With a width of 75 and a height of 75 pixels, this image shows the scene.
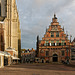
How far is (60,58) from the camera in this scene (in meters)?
45.3

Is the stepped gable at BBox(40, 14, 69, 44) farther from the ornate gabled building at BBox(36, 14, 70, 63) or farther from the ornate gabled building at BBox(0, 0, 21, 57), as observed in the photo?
the ornate gabled building at BBox(0, 0, 21, 57)

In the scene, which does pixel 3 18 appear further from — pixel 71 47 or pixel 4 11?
pixel 71 47

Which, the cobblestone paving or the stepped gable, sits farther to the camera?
the stepped gable

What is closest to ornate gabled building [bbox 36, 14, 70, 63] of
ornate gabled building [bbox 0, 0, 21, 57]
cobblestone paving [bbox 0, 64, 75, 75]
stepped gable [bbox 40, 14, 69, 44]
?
stepped gable [bbox 40, 14, 69, 44]

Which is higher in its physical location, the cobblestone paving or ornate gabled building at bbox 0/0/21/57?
ornate gabled building at bbox 0/0/21/57

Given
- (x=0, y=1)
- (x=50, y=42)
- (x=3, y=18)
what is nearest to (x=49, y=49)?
(x=50, y=42)

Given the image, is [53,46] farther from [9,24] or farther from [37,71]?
[37,71]

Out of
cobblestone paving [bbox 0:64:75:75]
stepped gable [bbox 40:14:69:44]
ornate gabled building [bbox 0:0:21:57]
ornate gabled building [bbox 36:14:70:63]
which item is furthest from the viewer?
ornate gabled building [bbox 0:0:21:57]

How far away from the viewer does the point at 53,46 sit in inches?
1810

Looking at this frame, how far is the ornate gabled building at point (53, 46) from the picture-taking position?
45.5 metres

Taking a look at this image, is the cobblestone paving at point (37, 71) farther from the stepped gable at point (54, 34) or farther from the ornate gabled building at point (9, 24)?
the ornate gabled building at point (9, 24)

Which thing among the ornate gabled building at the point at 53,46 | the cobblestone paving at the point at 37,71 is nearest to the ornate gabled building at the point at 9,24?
the ornate gabled building at the point at 53,46

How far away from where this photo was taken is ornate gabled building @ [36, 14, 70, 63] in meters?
45.5

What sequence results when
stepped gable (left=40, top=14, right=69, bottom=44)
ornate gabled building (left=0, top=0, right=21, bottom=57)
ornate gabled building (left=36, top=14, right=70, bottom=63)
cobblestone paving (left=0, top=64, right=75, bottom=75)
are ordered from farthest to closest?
ornate gabled building (left=0, top=0, right=21, bottom=57), stepped gable (left=40, top=14, right=69, bottom=44), ornate gabled building (left=36, top=14, right=70, bottom=63), cobblestone paving (left=0, top=64, right=75, bottom=75)
